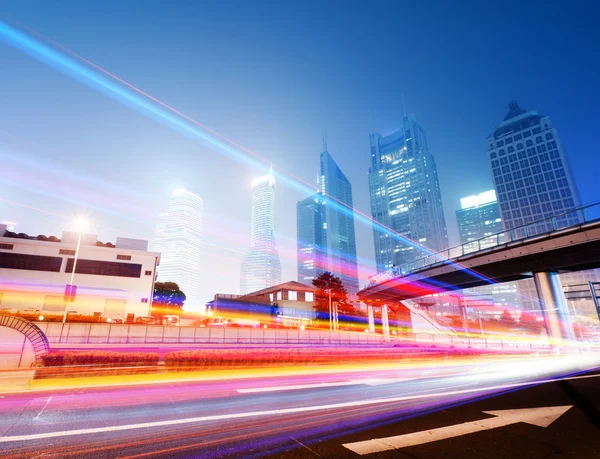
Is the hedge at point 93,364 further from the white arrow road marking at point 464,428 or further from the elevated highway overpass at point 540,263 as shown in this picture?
the elevated highway overpass at point 540,263

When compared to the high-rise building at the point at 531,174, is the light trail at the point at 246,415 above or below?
below

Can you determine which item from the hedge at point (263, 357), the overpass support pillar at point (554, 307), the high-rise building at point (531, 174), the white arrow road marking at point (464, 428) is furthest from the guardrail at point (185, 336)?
the high-rise building at point (531, 174)

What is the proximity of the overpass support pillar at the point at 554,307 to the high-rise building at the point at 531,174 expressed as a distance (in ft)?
469

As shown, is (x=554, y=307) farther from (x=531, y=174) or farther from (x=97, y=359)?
(x=531, y=174)

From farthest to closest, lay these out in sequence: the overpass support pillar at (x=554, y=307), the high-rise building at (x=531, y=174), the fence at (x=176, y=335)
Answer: the high-rise building at (x=531, y=174) → the overpass support pillar at (x=554, y=307) → the fence at (x=176, y=335)

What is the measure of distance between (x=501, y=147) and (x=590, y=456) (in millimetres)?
221993

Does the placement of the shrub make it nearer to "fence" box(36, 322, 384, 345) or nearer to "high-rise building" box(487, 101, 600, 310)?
"fence" box(36, 322, 384, 345)

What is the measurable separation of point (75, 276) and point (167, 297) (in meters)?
44.7

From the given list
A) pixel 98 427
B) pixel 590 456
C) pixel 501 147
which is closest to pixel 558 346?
pixel 590 456

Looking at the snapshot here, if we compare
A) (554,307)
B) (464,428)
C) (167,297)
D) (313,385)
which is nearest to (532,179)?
(554,307)

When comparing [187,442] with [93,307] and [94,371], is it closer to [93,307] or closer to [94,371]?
[94,371]

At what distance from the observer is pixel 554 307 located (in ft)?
96.3

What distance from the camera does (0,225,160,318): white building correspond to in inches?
1882

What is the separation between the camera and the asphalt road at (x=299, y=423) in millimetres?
4508
